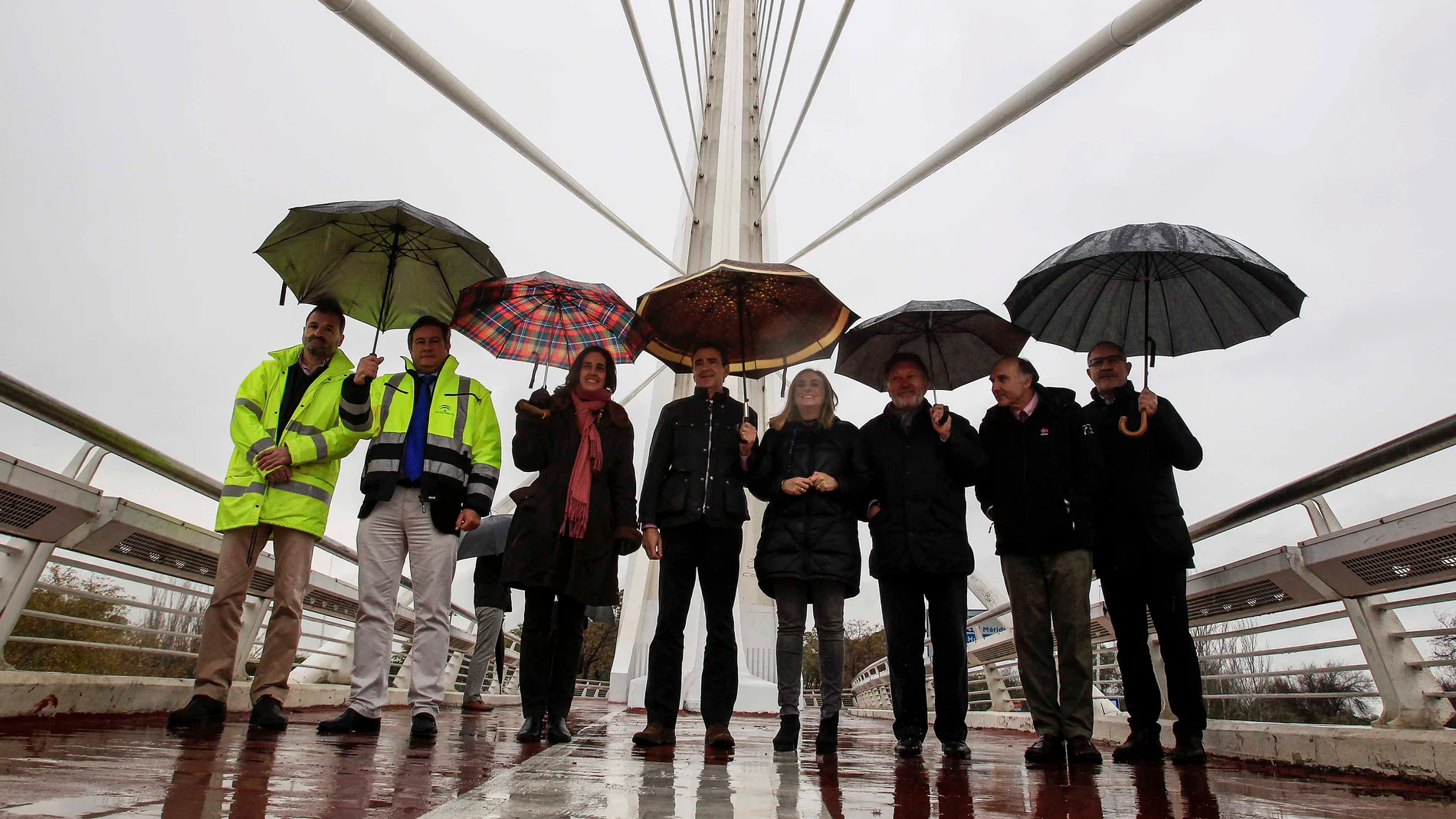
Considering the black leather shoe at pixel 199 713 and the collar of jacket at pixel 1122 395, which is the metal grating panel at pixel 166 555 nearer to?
the black leather shoe at pixel 199 713

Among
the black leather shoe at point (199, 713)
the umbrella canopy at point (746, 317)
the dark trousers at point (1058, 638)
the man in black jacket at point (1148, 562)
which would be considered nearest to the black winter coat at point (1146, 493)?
the man in black jacket at point (1148, 562)

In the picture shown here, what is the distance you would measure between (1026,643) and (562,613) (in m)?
1.80

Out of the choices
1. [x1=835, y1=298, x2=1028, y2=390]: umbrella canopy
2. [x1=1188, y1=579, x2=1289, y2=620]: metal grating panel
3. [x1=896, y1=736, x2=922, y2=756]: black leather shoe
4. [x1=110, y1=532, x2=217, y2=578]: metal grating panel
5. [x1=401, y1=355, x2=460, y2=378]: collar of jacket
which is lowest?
[x1=896, y1=736, x2=922, y2=756]: black leather shoe

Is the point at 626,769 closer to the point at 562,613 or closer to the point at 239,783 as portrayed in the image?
the point at 239,783

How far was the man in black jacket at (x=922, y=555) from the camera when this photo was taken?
11.5ft

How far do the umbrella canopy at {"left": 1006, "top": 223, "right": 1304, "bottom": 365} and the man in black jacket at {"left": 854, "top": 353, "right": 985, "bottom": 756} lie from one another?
0.67m

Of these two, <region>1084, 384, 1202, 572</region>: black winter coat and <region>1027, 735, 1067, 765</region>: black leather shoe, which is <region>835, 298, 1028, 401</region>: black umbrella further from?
<region>1027, 735, 1067, 765</region>: black leather shoe

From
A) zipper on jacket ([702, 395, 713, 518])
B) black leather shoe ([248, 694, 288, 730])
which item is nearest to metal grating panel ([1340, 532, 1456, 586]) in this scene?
zipper on jacket ([702, 395, 713, 518])

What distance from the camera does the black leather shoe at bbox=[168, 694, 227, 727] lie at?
3191mm

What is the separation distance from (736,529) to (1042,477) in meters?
1.16

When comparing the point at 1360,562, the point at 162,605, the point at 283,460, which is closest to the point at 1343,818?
the point at 1360,562

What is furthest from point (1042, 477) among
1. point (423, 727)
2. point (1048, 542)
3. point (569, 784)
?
point (423, 727)

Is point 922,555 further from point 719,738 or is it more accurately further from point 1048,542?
point 719,738

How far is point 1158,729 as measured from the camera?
136 inches
